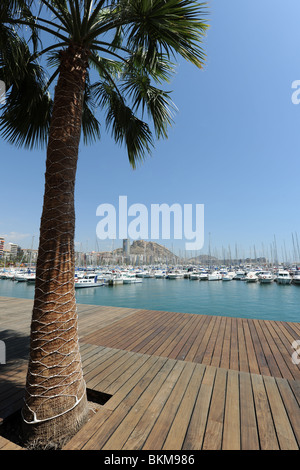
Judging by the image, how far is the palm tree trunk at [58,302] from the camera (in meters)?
2.06

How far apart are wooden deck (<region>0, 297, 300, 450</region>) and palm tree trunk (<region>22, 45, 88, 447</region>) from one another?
0.27m

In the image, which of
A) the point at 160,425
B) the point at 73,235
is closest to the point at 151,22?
the point at 73,235

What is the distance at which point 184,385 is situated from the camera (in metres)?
2.70

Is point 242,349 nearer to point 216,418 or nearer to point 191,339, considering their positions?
point 191,339

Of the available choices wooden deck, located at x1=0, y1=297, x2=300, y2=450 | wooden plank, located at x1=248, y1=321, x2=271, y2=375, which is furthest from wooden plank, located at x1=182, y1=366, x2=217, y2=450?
wooden plank, located at x1=248, y1=321, x2=271, y2=375

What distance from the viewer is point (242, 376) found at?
2.94m

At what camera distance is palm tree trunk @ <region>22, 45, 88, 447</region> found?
206 centimetres

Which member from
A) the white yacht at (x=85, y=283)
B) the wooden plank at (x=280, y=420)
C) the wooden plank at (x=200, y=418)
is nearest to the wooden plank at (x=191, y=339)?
the wooden plank at (x=200, y=418)

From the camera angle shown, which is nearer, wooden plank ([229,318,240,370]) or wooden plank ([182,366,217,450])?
wooden plank ([182,366,217,450])

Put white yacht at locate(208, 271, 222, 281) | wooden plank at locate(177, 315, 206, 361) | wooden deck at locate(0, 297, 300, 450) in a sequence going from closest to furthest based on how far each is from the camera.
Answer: wooden deck at locate(0, 297, 300, 450) → wooden plank at locate(177, 315, 206, 361) → white yacht at locate(208, 271, 222, 281)

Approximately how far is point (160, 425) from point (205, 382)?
1.00m

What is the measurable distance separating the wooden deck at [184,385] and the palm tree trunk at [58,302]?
27 cm

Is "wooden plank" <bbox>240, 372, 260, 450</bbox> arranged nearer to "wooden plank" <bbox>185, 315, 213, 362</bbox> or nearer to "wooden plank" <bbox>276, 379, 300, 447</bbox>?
"wooden plank" <bbox>276, 379, 300, 447</bbox>
